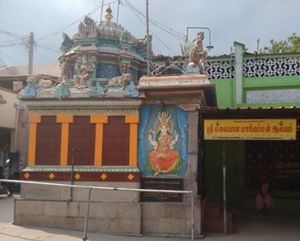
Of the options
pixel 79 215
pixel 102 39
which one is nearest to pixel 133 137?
pixel 79 215

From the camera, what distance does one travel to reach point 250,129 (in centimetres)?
1075

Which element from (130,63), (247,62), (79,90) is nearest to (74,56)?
(130,63)

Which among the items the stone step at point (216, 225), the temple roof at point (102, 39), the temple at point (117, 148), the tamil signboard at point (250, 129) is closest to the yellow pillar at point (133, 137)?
the temple at point (117, 148)

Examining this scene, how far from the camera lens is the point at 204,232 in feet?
36.6

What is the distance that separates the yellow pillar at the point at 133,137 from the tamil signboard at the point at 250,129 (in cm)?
159

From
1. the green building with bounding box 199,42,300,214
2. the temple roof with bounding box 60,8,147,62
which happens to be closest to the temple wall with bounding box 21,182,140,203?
the green building with bounding box 199,42,300,214

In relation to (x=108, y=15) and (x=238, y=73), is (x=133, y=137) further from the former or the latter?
(x=108, y=15)

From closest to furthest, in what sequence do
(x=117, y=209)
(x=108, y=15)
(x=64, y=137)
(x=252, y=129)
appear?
(x=252, y=129) → (x=117, y=209) → (x=64, y=137) → (x=108, y=15)

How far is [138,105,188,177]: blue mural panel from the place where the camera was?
1115 centimetres

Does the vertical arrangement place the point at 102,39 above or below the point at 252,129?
above

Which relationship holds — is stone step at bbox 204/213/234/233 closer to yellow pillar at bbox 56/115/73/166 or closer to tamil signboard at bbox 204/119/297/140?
tamil signboard at bbox 204/119/297/140

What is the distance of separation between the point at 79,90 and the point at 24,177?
2.43 m

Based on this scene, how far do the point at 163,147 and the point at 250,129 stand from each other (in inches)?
78.3

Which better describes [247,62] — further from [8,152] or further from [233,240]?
[8,152]
